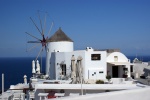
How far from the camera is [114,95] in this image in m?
6.00

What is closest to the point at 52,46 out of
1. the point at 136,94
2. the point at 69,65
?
the point at 69,65

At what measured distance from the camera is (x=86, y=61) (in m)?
21.7

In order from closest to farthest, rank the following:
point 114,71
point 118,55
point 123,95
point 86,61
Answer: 1. point 123,95
2. point 86,61
3. point 118,55
4. point 114,71

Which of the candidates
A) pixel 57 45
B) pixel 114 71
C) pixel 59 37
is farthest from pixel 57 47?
pixel 114 71

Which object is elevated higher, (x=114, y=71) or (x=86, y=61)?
(x=86, y=61)

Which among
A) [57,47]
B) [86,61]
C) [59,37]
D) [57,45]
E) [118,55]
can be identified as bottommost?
[86,61]

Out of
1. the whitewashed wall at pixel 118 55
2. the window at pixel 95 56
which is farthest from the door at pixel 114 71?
the window at pixel 95 56

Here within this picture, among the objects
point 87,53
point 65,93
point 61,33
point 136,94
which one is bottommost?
point 65,93

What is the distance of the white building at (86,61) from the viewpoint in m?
21.8

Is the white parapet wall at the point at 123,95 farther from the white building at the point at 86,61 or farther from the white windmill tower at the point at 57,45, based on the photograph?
the white windmill tower at the point at 57,45

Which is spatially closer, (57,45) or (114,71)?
(114,71)

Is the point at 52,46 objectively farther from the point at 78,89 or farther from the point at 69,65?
the point at 78,89

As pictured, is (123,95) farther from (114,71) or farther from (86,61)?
(114,71)

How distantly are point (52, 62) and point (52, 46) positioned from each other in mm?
1899
